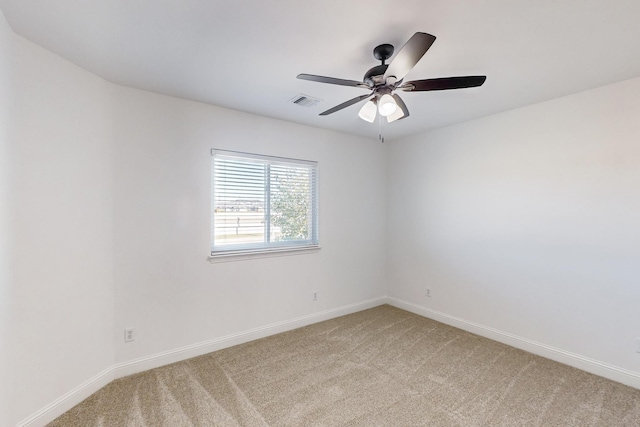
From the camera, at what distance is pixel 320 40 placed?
1811mm

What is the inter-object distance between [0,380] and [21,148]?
136 cm

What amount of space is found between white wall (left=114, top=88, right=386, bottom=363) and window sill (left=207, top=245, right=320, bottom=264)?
48mm

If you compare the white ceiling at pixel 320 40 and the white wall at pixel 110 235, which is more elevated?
the white ceiling at pixel 320 40

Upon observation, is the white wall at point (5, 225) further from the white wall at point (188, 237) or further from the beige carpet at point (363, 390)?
the white wall at point (188, 237)

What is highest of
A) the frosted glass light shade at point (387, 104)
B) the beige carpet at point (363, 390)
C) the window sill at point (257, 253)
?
the frosted glass light shade at point (387, 104)

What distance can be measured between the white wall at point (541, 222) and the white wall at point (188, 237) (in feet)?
4.63

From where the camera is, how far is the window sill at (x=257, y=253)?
9.66 ft

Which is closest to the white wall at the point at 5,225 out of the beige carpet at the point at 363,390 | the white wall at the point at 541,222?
the beige carpet at the point at 363,390

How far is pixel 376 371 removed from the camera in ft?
8.31

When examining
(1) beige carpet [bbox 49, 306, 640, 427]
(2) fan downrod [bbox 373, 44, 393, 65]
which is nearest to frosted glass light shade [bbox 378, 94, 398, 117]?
(2) fan downrod [bbox 373, 44, 393, 65]

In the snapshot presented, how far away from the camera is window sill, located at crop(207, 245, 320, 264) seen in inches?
116

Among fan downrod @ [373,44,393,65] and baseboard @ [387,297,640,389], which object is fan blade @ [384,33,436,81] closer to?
fan downrod @ [373,44,393,65]

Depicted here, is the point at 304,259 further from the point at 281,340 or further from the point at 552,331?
the point at 552,331

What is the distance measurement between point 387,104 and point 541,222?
2183 millimetres
